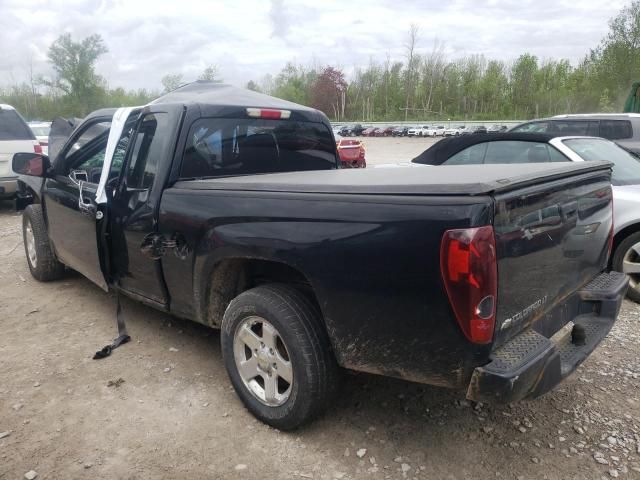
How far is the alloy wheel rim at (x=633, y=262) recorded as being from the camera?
182 inches

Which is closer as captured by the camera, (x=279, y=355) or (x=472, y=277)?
(x=472, y=277)

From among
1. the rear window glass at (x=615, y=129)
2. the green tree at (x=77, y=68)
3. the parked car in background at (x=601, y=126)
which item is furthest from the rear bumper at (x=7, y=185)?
the green tree at (x=77, y=68)

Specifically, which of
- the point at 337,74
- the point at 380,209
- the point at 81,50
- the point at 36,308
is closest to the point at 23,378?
the point at 36,308

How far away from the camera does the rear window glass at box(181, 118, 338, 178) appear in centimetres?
336

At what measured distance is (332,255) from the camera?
2.29 m

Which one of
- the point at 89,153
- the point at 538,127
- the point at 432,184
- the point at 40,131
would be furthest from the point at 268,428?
the point at 40,131

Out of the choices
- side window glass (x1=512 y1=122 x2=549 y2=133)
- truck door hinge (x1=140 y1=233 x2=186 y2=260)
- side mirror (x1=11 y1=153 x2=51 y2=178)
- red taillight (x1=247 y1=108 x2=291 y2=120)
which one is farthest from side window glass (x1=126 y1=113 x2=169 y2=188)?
side window glass (x1=512 y1=122 x2=549 y2=133)

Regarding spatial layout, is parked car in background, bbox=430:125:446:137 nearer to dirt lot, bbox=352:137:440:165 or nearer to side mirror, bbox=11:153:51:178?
dirt lot, bbox=352:137:440:165

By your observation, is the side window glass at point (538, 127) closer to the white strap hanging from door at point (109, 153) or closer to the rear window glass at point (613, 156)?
the rear window glass at point (613, 156)

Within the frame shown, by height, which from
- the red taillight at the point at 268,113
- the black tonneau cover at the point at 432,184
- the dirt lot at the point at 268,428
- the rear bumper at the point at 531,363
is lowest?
the dirt lot at the point at 268,428

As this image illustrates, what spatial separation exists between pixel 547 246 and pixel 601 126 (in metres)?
8.25

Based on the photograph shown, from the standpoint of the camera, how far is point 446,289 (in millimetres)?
2020

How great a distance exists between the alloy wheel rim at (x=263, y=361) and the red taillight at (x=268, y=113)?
1615mm

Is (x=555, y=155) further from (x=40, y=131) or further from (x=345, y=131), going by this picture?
(x=345, y=131)
